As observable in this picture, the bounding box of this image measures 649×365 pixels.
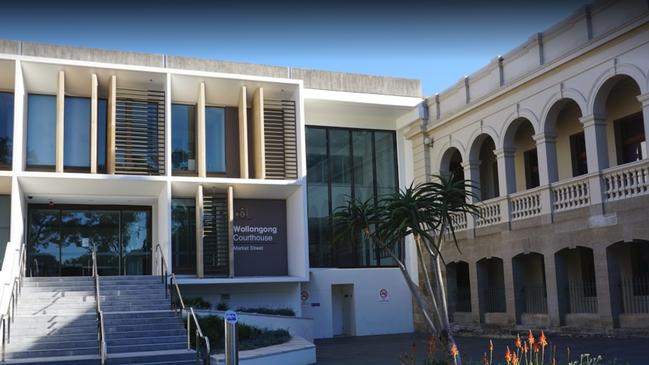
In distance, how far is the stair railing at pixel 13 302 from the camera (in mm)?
15609

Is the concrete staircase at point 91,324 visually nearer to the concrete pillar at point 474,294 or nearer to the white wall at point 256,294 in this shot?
the white wall at point 256,294

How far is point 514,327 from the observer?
22250 mm

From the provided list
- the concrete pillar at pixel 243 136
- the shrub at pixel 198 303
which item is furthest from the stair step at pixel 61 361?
the concrete pillar at pixel 243 136

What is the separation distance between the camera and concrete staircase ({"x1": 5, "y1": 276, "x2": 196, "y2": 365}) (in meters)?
15.4

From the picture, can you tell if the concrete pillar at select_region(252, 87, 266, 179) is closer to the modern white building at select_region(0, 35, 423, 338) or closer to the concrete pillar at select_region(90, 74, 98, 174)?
the modern white building at select_region(0, 35, 423, 338)

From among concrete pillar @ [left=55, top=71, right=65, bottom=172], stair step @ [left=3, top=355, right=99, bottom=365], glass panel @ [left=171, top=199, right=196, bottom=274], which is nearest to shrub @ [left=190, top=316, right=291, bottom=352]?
stair step @ [left=3, top=355, right=99, bottom=365]

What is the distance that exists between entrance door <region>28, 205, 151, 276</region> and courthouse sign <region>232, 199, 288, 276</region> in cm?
316

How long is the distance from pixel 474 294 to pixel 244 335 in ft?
30.6

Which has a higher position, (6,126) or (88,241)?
(6,126)

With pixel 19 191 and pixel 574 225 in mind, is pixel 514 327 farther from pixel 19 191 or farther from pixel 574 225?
pixel 19 191

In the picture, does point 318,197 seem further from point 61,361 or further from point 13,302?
point 61,361

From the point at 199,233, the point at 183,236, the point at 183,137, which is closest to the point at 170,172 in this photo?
the point at 199,233

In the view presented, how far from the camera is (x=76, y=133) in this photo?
2338 centimetres

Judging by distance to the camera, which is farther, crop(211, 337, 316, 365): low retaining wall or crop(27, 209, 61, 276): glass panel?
crop(27, 209, 61, 276): glass panel
